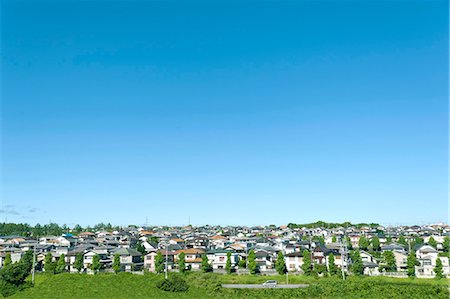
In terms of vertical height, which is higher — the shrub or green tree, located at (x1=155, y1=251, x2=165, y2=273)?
the shrub

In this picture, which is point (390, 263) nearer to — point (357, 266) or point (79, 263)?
point (357, 266)

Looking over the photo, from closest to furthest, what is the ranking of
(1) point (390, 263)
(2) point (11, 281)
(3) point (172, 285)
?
(2) point (11, 281) → (3) point (172, 285) → (1) point (390, 263)

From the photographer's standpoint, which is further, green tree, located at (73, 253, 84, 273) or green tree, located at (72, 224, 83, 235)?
green tree, located at (72, 224, 83, 235)

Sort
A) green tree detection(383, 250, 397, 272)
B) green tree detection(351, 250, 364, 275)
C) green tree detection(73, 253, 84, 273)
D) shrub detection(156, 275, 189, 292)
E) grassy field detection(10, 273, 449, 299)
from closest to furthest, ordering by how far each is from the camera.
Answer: grassy field detection(10, 273, 449, 299) < shrub detection(156, 275, 189, 292) < green tree detection(351, 250, 364, 275) < green tree detection(73, 253, 84, 273) < green tree detection(383, 250, 397, 272)

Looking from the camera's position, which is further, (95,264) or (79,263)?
(79,263)

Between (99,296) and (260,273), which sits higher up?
(99,296)

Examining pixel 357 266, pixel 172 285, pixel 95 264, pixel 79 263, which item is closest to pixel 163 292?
pixel 172 285

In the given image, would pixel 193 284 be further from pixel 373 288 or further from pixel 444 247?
pixel 444 247

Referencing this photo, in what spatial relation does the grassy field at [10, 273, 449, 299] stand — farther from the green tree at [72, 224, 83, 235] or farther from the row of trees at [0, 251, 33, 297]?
the green tree at [72, 224, 83, 235]

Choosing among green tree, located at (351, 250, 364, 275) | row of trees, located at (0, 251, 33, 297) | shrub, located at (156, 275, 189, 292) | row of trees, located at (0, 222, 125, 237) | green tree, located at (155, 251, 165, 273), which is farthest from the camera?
row of trees, located at (0, 222, 125, 237)

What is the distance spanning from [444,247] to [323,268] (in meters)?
23.8

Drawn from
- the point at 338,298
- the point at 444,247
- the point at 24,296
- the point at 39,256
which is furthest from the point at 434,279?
the point at 39,256

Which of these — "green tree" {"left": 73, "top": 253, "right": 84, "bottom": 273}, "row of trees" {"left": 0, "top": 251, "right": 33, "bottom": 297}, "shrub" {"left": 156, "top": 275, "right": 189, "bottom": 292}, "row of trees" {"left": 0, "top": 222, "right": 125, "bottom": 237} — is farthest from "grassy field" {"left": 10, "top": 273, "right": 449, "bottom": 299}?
"row of trees" {"left": 0, "top": 222, "right": 125, "bottom": 237}

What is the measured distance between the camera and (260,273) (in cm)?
3681
